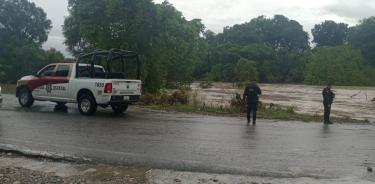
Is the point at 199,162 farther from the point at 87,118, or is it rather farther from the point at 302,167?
the point at 87,118

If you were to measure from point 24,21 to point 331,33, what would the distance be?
277ft

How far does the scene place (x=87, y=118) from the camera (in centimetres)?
1625

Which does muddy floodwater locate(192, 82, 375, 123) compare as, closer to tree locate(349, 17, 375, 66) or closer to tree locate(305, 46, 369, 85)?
tree locate(305, 46, 369, 85)

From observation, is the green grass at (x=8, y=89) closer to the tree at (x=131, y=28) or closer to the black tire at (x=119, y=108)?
the tree at (x=131, y=28)

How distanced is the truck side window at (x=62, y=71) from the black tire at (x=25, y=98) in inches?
69.6

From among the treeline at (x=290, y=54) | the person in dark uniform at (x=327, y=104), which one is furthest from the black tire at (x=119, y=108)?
the treeline at (x=290, y=54)

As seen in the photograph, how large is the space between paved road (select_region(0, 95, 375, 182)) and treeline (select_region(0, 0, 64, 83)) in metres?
40.5

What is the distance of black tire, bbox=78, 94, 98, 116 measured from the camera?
17.1 m

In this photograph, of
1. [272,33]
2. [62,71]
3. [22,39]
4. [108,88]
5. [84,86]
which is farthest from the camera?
[272,33]

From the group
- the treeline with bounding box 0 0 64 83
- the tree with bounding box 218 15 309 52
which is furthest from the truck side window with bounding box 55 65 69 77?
the tree with bounding box 218 15 309 52

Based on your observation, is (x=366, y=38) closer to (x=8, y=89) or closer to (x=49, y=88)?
(x=8, y=89)

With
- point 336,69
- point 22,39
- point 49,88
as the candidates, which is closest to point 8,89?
point 49,88

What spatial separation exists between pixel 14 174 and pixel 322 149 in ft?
21.2

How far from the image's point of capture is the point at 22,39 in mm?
64500
